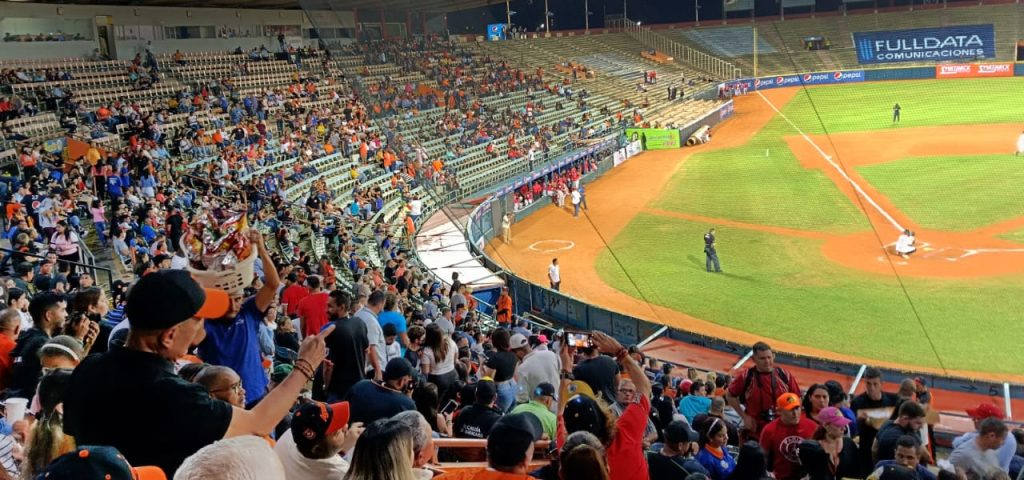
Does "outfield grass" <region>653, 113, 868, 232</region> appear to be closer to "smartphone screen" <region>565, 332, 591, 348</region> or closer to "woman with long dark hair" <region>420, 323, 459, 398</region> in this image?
"woman with long dark hair" <region>420, 323, 459, 398</region>

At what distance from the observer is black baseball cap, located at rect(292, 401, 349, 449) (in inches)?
151

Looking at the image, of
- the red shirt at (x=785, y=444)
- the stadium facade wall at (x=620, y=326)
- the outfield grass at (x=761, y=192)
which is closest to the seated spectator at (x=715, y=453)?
the red shirt at (x=785, y=444)

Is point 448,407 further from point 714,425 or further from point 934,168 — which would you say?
point 934,168

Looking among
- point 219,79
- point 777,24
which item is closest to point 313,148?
point 219,79

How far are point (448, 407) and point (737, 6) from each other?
46948mm

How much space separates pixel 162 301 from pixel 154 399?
1.15 feet

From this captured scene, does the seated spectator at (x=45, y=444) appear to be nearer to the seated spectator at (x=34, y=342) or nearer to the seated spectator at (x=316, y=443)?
the seated spectator at (x=316, y=443)

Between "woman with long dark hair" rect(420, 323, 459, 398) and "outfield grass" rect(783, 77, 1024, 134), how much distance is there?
31.2 metres

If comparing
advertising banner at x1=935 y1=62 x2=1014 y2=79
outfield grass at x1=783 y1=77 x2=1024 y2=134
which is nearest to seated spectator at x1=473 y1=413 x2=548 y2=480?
outfield grass at x1=783 y1=77 x2=1024 y2=134

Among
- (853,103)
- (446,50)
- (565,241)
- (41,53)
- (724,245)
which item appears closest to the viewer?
(446,50)

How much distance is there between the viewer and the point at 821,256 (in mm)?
22703

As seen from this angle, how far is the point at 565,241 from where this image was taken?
86.8 ft

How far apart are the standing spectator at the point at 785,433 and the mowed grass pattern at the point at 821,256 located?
6.67m

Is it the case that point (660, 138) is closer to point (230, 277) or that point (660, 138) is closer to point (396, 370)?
point (396, 370)
